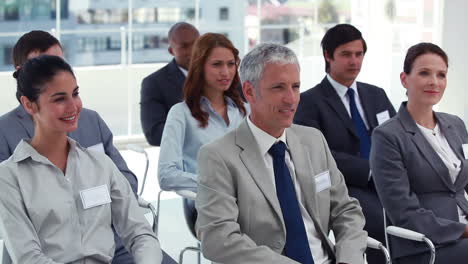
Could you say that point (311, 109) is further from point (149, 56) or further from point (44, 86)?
point (149, 56)

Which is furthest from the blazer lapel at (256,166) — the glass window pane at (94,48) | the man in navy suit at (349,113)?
the glass window pane at (94,48)

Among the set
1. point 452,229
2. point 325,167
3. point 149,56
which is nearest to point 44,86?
point 325,167

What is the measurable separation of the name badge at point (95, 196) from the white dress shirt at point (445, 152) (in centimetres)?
157

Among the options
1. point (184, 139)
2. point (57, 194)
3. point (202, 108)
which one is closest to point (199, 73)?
point (202, 108)

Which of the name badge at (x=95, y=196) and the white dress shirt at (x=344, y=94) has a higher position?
the white dress shirt at (x=344, y=94)

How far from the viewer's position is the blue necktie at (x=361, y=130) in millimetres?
4453

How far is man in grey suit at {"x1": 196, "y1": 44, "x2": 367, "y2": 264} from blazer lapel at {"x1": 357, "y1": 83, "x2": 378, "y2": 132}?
160 cm

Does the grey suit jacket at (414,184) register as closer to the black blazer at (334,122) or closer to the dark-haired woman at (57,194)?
the black blazer at (334,122)

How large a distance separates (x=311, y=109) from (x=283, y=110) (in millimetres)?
1515

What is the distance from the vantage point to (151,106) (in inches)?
206

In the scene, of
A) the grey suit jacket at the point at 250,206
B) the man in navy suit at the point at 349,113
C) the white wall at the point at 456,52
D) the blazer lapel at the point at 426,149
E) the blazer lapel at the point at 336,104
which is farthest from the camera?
the white wall at the point at 456,52

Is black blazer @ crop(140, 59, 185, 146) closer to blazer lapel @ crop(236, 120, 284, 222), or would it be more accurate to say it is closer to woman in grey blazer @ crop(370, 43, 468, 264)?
woman in grey blazer @ crop(370, 43, 468, 264)

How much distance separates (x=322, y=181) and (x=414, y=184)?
0.77m

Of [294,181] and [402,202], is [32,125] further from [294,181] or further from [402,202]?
[402,202]
